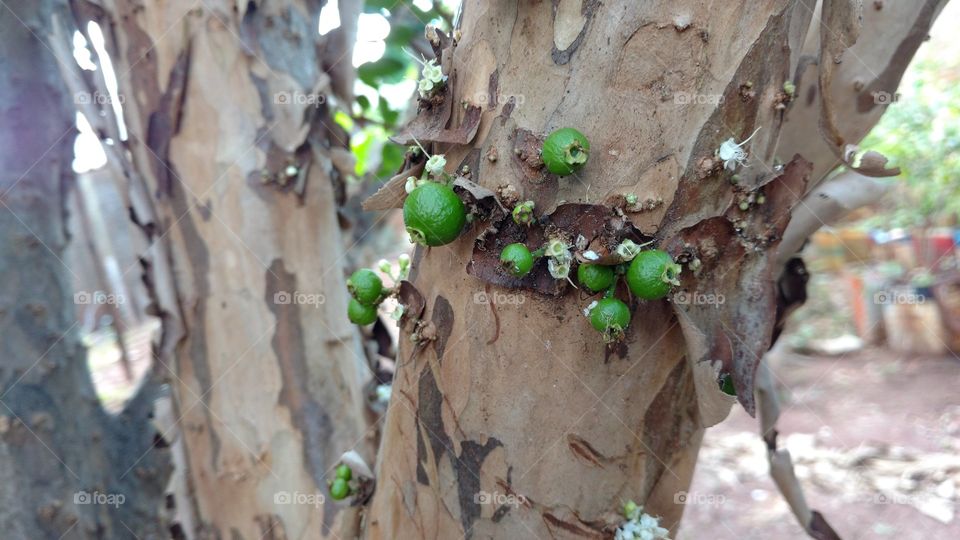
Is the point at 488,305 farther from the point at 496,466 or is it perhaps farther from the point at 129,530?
the point at 129,530

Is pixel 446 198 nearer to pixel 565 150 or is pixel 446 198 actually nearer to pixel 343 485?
pixel 565 150

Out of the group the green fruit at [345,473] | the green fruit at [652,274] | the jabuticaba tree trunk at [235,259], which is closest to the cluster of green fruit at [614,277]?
the green fruit at [652,274]

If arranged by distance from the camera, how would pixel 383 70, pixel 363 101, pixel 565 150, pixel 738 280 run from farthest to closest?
pixel 363 101
pixel 383 70
pixel 738 280
pixel 565 150

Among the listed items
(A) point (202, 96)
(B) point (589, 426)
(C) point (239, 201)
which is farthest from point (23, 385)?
(B) point (589, 426)

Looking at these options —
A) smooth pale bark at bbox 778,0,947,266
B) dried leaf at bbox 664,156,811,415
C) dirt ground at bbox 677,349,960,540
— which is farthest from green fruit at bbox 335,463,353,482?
dirt ground at bbox 677,349,960,540

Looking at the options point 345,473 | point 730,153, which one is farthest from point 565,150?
point 345,473
